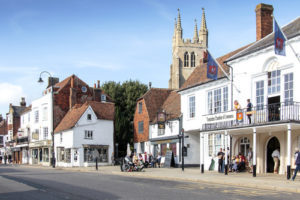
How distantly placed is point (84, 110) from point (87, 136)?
3.13 m

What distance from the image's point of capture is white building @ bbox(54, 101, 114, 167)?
47.6 metres

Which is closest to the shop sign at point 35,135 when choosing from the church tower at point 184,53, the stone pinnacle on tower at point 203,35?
the church tower at point 184,53

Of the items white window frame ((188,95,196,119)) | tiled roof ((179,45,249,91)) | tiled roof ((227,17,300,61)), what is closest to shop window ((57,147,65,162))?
white window frame ((188,95,196,119))

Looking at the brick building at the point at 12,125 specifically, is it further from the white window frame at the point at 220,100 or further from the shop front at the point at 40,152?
the white window frame at the point at 220,100

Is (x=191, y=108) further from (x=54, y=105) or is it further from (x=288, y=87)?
(x=54, y=105)

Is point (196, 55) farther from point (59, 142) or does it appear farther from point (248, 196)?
point (248, 196)

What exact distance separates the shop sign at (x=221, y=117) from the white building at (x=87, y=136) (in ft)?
77.5

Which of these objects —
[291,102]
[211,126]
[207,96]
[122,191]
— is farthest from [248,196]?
[207,96]

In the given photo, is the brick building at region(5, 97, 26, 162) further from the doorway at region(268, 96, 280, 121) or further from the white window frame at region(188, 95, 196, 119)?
the doorway at region(268, 96, 280, 121)

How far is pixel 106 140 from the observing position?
49531mm

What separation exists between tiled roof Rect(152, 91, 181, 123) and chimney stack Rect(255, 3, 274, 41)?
453 inches

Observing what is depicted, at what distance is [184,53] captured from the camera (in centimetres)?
10550

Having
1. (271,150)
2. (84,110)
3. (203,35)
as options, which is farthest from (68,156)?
(203,35)

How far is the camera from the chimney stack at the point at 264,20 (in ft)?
94.9
